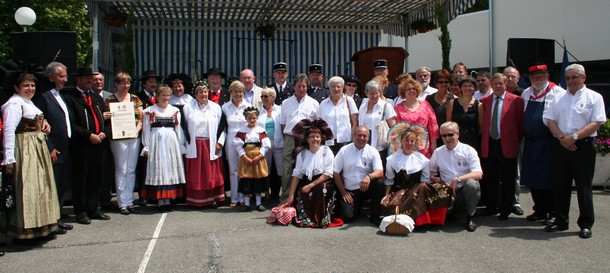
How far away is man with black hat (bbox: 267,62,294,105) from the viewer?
841 cm

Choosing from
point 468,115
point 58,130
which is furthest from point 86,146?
point 468,115

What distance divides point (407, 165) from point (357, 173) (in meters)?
0.64

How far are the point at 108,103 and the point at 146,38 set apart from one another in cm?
755

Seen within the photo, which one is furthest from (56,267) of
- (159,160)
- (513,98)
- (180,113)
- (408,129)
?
(513,98)

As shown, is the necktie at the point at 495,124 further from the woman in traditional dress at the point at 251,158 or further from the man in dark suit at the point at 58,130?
the man in dark suit at the point at 58,130

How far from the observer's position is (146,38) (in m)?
14.5

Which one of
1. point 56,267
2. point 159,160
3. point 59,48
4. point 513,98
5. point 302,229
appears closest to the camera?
Result: point 56,267

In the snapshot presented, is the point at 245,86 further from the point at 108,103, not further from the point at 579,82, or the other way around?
the point at 579,82

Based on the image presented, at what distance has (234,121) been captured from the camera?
771cm

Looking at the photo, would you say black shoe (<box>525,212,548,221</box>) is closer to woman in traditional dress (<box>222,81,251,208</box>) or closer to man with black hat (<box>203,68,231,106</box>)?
woman in traditional dress (<box>222,81,251,208</box>)

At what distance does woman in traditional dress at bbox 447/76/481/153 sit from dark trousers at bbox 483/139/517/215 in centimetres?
21

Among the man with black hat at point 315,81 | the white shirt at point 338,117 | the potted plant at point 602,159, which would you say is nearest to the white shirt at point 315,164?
the white shirt at point 338,117

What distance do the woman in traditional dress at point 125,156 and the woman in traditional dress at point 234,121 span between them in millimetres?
1183

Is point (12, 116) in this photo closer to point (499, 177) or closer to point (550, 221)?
point (499, 177)
